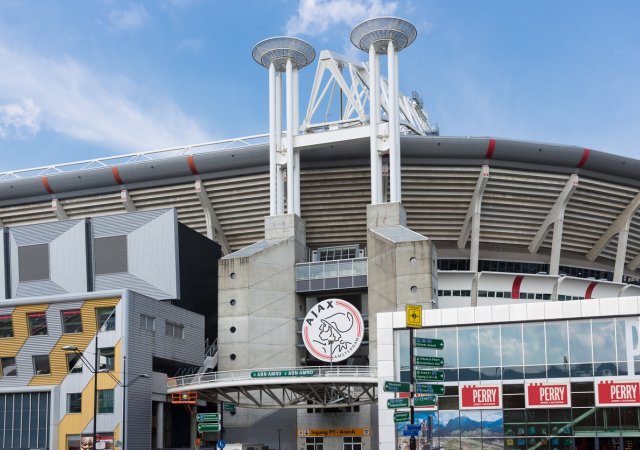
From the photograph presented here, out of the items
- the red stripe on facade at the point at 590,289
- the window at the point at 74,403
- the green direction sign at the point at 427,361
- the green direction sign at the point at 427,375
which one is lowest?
the window at the point at 74,403

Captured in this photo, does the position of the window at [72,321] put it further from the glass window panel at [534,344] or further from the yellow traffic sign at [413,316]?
the yellow traffic sign at [413,316]

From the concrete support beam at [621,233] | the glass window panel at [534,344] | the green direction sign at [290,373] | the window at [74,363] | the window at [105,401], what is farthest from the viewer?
the concrete support beam at [621,233]

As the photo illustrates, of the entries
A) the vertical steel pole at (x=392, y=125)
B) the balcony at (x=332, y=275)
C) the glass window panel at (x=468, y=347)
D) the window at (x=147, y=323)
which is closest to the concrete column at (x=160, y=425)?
the window at (x=147, y=323)

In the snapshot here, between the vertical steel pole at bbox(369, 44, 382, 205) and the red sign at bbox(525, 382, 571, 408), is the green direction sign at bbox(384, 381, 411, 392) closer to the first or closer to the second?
the red sign at bbox(525, 382, 571, 408)

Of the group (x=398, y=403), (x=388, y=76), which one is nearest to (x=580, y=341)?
(x=398, y=403)

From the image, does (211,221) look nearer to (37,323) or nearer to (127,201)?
(127,201)

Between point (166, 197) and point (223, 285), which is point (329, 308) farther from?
point (166, 197)

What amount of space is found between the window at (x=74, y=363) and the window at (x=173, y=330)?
7.08m

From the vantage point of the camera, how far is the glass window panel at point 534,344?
46.3 m

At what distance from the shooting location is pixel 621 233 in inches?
3211

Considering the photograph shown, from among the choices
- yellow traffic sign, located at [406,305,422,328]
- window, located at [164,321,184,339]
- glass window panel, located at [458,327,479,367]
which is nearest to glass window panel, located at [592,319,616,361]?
glass window panel, located at [458,327,479,367]

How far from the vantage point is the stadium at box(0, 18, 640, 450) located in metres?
64.9

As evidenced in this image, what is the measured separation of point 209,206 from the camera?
82250 mm

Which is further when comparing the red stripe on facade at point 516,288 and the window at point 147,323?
the red stripe on facade at point 516,288
